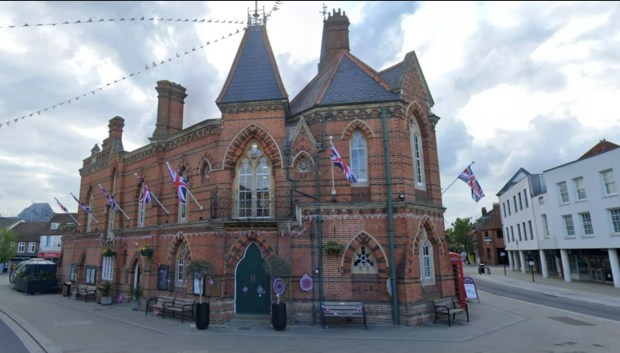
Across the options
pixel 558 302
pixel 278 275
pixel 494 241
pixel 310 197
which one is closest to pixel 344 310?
pixel 278 275

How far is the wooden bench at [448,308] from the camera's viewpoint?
14.1 metres

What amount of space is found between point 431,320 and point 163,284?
42.1 feet

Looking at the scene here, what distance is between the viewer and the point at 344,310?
541 inches

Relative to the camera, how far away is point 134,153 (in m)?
22.9

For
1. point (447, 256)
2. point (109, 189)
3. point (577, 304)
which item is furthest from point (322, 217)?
point (109, 189)

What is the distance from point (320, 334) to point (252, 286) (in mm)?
Result: 4071

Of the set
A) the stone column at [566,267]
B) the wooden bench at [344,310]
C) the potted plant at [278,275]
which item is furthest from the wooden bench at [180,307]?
the stone column at [566,267]

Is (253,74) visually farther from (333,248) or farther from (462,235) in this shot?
(462,235)

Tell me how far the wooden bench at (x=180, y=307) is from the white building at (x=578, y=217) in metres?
27.6

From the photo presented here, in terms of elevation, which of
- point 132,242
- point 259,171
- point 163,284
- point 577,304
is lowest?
point 577,304

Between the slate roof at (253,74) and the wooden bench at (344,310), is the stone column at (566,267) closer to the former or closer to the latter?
the wooden bench at (344,310)

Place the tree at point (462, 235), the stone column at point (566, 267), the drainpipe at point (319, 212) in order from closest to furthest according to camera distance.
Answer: the drainpipe at point (319, 212)
the stone column at point (566, 267)
the tree at point (462, 235)

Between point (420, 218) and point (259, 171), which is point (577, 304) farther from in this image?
point (259, 171)

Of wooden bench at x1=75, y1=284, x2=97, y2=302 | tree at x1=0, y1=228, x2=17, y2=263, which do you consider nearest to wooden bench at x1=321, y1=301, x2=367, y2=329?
wooden bench at x1=75, y1=284, x2=97, y2=302
